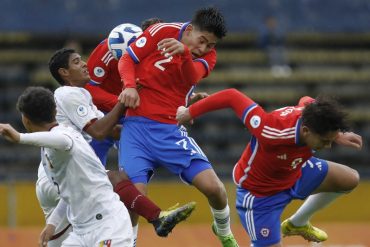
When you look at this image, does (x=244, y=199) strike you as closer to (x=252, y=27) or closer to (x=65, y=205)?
(x=65, y=205)

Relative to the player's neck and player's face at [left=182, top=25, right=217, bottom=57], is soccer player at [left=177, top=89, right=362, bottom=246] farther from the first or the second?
the player's neck

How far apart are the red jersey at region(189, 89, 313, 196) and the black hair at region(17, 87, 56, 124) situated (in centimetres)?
116

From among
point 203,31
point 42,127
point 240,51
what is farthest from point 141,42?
point 240,51

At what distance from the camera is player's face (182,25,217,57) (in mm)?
7508

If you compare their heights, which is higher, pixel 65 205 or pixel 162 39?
pixel 162 39

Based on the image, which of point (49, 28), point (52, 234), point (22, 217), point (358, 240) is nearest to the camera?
point (52, 234)

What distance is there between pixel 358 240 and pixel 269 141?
4.70m

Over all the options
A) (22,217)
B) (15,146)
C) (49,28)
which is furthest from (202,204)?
(49,28)

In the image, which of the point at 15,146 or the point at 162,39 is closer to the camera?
the point at 162,39

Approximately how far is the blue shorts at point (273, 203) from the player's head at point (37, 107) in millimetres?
1982

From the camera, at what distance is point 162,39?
297 inches

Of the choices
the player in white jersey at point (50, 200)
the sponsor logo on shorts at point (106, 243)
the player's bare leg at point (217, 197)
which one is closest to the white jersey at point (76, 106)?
the player in white jersey at point (50, 200)

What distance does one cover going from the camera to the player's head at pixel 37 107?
6406 mm

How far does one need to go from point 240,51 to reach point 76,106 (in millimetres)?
10623
